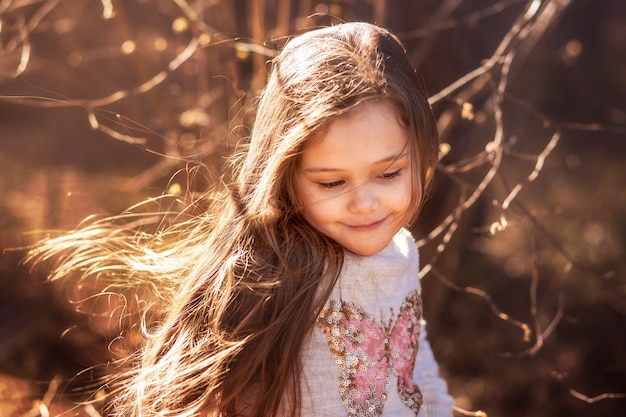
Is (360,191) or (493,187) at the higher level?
(360,191)

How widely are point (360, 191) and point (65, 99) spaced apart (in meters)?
0.69

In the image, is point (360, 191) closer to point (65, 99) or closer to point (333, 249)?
point (333, 249)

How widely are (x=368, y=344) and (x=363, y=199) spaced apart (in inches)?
12.5

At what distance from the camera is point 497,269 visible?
14.2 feet

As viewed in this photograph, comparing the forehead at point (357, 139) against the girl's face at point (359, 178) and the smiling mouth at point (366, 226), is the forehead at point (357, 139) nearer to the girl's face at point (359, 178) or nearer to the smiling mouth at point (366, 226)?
the girl's face at point (359, 178)

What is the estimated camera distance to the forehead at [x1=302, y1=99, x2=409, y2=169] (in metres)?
1.47

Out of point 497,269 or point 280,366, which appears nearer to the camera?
point 280,366

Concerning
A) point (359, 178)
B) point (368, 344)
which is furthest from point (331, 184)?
point (368, 344)

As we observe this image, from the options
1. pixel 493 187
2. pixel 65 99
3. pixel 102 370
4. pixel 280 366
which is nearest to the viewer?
pixel 280 366

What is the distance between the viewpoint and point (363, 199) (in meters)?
1.51

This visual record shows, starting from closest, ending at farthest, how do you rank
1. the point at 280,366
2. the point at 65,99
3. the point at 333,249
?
the point at 280,366 → the point at 333,249 → the point at 65,99

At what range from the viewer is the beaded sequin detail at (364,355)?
5.16 feet

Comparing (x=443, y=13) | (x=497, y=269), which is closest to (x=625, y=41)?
(x=497, y=269)

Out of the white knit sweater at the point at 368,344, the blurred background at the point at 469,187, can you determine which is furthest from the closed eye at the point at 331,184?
the blurred background at the point at 469,187
